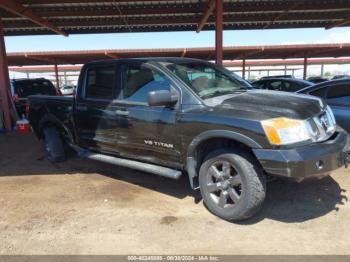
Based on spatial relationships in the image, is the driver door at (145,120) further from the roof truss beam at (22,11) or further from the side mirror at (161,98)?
the roof truss beam at (22,11)

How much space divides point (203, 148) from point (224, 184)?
54 cm

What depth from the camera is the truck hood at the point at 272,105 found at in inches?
148

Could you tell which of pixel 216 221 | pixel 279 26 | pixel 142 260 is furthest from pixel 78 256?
pixel 279 26

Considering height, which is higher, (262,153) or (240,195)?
(262,153)

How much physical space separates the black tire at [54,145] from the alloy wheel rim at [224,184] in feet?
12.5

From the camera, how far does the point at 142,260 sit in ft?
10.9

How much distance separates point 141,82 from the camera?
4934 mm

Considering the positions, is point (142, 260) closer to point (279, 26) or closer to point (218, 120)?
point (218, 120)

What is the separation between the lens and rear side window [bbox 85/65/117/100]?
5.34 metres

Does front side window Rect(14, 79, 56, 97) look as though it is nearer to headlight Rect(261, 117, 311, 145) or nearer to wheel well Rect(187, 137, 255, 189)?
wheel well Rect(187, 137, 255, 189)

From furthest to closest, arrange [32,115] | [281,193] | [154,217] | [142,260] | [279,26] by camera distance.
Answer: [279,26] < [32,115] < [281,193] < [154,217] < [142,260]

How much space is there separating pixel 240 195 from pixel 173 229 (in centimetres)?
86

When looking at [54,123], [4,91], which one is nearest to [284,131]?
[54,123]

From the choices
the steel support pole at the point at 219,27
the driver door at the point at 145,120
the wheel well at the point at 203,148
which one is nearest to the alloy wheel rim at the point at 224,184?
the wheel well at the point at 203,148
